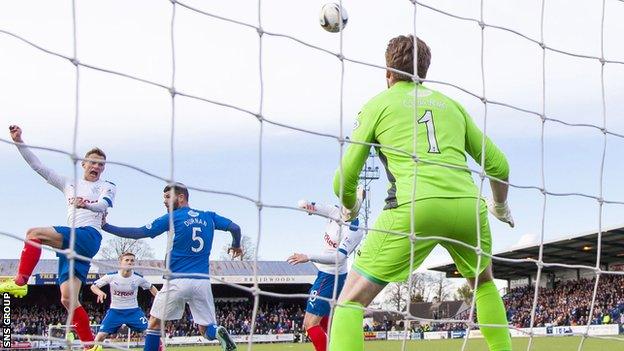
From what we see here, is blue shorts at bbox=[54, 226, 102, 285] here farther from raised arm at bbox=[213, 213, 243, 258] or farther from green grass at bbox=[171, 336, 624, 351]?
Result: green grass at bbox=[171, 336, 624, 351]

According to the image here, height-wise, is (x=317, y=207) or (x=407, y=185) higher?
(x=317, y=207)

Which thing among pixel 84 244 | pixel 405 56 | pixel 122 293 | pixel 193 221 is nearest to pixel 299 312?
pixel 122 293

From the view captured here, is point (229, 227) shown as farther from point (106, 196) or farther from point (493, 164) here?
point (493, 164)

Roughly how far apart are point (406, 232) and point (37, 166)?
155 inches

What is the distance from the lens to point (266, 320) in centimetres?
3816

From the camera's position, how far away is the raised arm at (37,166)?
17.2 feet

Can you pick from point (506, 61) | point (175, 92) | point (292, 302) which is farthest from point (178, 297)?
Answer: point (292, 302)

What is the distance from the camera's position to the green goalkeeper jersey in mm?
3861

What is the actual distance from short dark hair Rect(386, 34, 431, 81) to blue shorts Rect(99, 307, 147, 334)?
7403 millimetres

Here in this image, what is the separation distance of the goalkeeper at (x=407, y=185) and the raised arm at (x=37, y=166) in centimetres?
237

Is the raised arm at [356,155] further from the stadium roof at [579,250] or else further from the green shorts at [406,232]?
the stadium roof at [579,250]

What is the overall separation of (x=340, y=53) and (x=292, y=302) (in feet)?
129

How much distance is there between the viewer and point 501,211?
4578mm

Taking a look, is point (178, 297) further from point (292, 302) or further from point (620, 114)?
point (292, 302)
